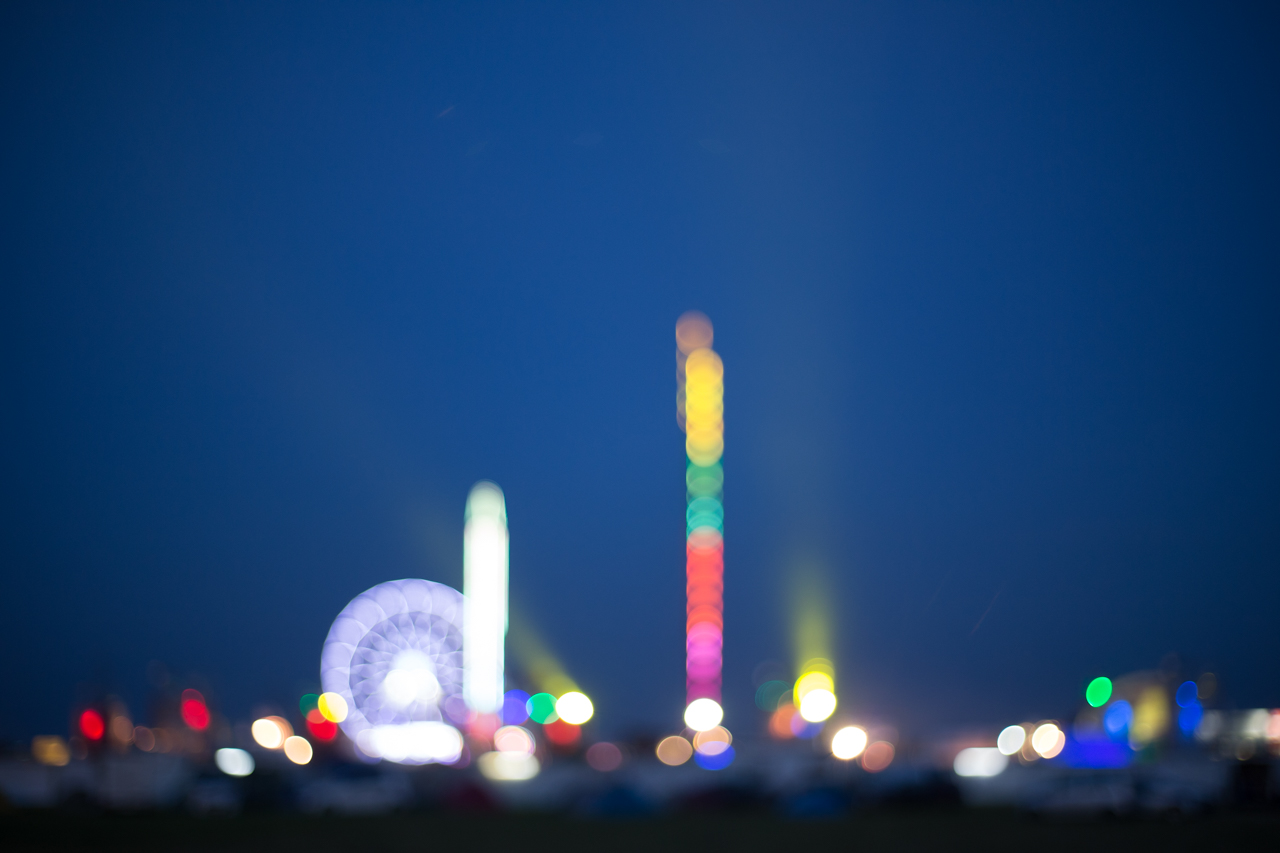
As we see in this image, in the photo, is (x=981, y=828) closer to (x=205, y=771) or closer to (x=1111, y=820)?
(x=1111, y=820)

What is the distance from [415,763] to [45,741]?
1895 cm

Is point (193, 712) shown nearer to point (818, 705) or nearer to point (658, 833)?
point (818, 705)

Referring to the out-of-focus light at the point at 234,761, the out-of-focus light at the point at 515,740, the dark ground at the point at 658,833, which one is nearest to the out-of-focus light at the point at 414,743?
the out-of-focus light at the point at 234,761

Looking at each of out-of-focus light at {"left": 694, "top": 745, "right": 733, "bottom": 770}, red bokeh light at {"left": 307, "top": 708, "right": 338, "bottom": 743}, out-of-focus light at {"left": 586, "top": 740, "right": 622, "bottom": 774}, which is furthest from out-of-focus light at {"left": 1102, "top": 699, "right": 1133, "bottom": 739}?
red bokeh light at {"left": 307, "top": 708, "right": 338, "bottom": 743}

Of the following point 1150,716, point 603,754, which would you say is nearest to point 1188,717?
point 1150,716

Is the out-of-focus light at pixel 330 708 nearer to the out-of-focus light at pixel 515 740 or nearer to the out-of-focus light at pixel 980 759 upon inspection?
the out-of-focus light at pixel 515 740

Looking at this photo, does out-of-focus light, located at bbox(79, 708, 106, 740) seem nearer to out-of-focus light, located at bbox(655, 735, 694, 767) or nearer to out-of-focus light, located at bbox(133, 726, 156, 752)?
out-of-focus light, located at bbox(655, 735, 694, 767)

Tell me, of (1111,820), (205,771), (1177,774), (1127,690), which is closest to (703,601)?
(1127,690)

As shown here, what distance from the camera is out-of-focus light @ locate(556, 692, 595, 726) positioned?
229ft

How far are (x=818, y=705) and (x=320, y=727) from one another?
34.8 m

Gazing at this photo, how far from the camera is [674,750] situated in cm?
5166

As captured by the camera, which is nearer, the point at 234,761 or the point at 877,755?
the point at 234,761

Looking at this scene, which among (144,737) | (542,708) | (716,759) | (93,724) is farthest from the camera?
(542,708)

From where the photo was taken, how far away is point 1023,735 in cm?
4812
